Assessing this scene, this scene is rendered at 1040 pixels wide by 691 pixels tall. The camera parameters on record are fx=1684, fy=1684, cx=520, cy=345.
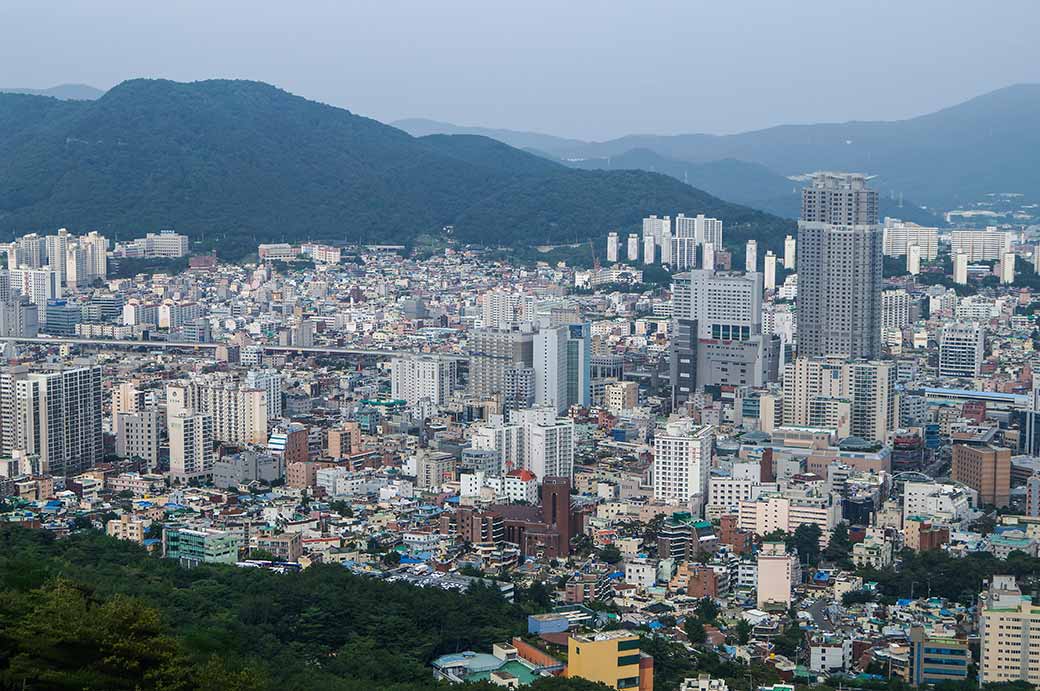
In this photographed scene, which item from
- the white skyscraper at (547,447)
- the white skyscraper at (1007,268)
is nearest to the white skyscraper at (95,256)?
the white skyscraper at (1007,268)

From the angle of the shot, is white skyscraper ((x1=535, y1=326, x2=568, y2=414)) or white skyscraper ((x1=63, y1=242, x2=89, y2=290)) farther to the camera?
white skyscraper ((x1=63, y1=242, x2=89, y2=290))

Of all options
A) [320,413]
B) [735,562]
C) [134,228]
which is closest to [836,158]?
[134,228]

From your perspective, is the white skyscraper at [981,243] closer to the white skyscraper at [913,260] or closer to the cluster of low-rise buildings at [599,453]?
the white skyscraper at [913,260]

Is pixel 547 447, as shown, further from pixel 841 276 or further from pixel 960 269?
pixel 960 269

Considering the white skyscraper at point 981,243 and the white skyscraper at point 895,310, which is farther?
the white skyscraper at point 981,243

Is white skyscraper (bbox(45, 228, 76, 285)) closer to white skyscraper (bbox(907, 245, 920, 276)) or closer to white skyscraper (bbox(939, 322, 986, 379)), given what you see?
white skyscraper (bbox(907, 245, 920, 276))

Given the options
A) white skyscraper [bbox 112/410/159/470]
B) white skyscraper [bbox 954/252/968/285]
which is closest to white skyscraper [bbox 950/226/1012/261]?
white skyscraper [bbox 954/252/968/285]
